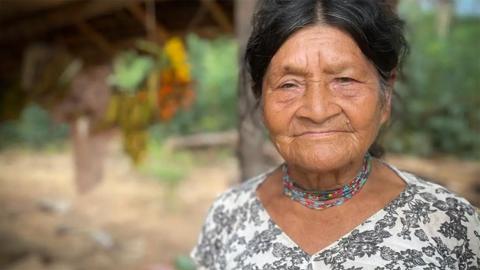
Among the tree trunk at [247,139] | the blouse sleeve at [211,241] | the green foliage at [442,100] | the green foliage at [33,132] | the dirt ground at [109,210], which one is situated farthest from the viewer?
the green foliage at [33,132]

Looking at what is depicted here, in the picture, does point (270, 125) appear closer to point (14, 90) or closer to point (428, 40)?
point (14, 90)

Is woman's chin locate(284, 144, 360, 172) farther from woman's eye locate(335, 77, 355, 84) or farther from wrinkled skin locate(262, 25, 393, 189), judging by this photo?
woman's eye locate(335, 77, 355, 84)

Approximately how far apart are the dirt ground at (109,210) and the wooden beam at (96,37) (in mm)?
1609

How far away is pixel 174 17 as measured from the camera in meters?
3.39

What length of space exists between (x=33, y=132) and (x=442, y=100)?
Answer: 287 inches

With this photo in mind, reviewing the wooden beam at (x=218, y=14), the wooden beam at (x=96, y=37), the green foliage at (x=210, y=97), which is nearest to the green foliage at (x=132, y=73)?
the wooden beam at (x=96, y=37)

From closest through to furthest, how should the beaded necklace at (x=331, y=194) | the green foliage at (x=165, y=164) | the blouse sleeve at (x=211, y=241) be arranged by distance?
the beaded necklace at (x=331, y=194) < the blouse sleeve at (x=211, y=241) < the green foliage at (x=165, y=164)

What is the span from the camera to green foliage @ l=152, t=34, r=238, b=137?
9529 millimetres

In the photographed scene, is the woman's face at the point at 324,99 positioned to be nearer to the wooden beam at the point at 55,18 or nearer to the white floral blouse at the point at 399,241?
the white floral blouse at the point at 399,241

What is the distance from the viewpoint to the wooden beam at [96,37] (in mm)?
3371

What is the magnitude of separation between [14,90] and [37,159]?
569cm

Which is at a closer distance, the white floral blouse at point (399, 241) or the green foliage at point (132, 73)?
the white floral blouse at point (399, 241)

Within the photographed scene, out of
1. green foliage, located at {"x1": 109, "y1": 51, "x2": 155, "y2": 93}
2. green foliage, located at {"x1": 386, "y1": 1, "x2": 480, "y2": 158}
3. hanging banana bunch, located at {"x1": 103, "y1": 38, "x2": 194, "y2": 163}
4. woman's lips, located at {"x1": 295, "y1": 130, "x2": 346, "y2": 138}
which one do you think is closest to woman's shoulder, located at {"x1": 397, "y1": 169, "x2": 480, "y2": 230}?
woman's lips, located at {"x1": 295, "y1": 130, "x2": 346, "y2": 138}

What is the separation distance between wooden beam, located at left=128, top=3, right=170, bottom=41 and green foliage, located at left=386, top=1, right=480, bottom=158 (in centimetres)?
544
